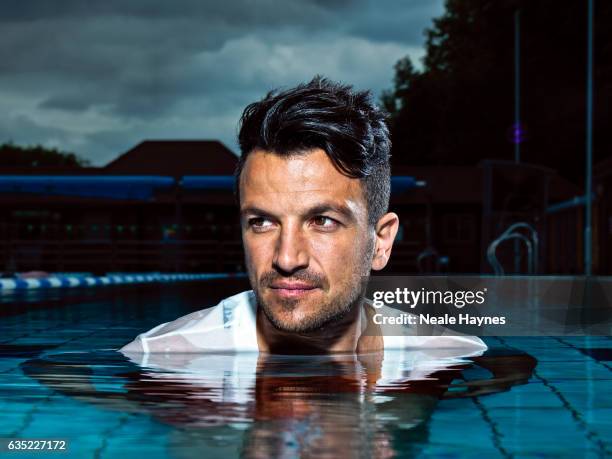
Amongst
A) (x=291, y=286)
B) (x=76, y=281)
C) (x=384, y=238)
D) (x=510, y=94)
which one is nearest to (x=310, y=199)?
(x=291, y=286)

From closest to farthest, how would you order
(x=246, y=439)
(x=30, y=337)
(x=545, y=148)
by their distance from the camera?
(x=246, y=439)
(x=30, y=337)
(x=545, y=148)

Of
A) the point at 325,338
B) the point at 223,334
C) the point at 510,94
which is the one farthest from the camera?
the point at 510,94

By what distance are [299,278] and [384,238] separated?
1.78 ft

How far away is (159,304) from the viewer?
41.9ft

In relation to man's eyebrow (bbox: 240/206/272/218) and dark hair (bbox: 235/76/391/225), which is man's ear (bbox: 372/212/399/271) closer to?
dark hair (bbox: 235/76/391/225)

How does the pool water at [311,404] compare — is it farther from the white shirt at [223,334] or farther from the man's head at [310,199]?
the man's head at [310,199]

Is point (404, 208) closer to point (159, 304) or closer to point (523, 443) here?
point (159, 304)

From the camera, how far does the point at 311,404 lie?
160 inches

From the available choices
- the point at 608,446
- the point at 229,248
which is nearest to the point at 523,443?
the point at 608,446

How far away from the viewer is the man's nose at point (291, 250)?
3.27 metres

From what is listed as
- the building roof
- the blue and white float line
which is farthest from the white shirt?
the building roof

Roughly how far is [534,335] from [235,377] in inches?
164

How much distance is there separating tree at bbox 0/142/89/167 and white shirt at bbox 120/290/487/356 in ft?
293

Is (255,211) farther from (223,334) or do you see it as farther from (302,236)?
(223,334)
